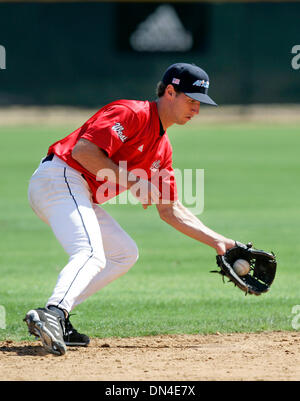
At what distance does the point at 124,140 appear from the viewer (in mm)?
4852

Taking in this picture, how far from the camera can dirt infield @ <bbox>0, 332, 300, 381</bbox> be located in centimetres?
438

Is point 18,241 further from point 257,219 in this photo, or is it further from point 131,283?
point 257,219

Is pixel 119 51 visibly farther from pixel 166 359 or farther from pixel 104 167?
pixel 166 359

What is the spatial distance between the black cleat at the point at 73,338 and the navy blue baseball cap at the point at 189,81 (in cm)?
173

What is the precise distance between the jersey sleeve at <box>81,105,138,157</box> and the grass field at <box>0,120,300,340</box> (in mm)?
1645

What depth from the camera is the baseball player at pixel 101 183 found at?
4664 millimetres

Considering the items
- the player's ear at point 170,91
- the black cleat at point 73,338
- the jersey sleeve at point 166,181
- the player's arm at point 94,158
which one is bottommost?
the black cleat at point 73,338

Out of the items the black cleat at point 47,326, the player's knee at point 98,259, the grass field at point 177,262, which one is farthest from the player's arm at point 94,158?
the grass field at point 177,262

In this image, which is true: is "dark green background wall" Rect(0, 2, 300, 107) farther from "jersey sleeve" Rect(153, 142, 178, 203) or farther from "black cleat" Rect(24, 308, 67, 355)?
"black cleat" Rect(24, 308, 67, 355)
